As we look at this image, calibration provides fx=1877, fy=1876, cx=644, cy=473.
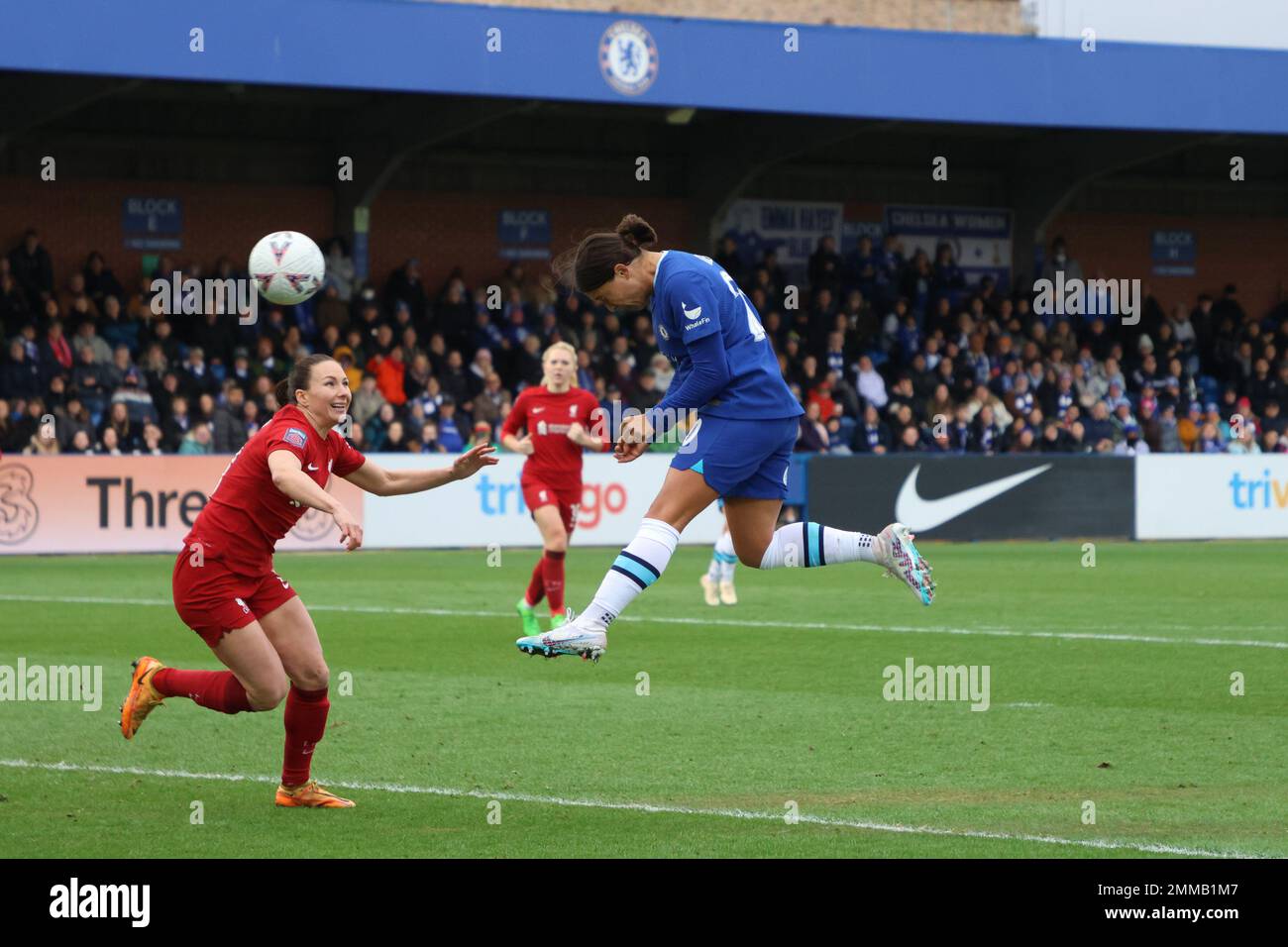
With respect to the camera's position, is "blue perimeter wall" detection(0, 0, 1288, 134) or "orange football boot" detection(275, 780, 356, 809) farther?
"blue perimeter wall" detection(0, 0, 1288, 134)

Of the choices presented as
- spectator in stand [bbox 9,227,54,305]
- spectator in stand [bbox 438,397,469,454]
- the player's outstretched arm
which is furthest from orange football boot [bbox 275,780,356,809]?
spectator in stand [bbox 9,227,54,305]

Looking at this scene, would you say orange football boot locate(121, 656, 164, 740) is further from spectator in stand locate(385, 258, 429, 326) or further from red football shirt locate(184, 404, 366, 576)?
spectator in stand locate(385, 258, 429, 326)

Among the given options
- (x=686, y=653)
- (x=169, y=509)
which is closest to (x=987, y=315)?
Answer: (x=169, y=509)

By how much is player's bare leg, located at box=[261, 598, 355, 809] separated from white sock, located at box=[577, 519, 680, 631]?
3.92 ft

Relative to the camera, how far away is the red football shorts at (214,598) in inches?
284

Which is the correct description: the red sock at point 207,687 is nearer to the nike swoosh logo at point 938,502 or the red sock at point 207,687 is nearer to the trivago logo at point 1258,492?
the nike swoosh logo at point 938,502

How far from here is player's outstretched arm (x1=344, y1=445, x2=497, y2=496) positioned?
7.82m

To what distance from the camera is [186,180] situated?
29656 mm

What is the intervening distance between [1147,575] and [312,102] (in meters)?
16.0

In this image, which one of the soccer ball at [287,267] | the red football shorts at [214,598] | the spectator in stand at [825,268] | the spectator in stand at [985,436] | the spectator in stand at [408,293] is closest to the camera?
the red football shorts at [214,598]

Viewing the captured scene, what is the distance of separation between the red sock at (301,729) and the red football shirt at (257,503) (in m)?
0.52

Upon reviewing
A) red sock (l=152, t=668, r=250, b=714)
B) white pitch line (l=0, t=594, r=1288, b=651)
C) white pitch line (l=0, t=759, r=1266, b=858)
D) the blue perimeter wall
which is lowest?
white pitch line (l=0, t=594, r=1288, b=651)

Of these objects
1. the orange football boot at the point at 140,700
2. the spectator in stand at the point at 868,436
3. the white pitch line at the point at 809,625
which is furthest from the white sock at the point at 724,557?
the spectator in stand at the point at 868,436

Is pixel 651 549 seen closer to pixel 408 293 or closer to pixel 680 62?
pixel 680 62
